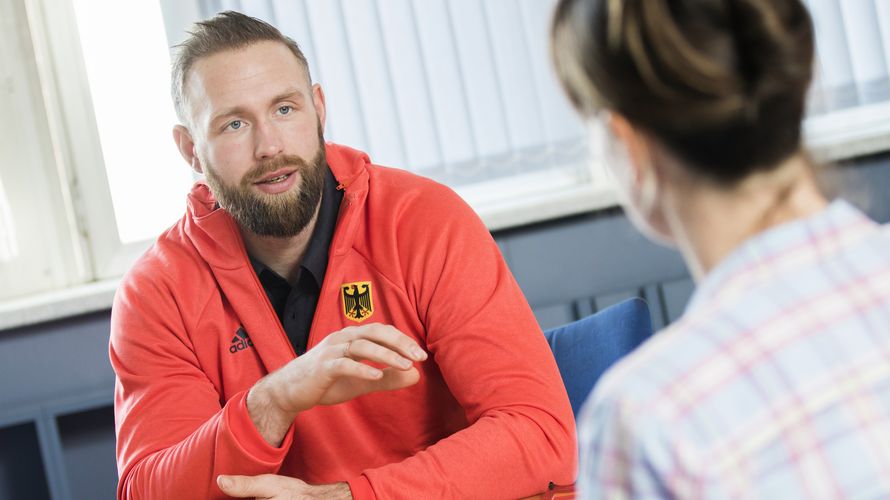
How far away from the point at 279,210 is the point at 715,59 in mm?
1201

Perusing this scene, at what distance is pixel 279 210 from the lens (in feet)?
5.95

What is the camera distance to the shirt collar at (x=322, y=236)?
1822 mm

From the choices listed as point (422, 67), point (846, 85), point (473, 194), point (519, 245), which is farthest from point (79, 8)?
point (846, 85)

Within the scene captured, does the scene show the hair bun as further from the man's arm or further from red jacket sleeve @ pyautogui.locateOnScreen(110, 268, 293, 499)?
red jacket sleeve @ pyautogui.locateOnScreen(110, 268, 293, 499)

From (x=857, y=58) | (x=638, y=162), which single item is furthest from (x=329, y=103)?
(x=638, y=162)

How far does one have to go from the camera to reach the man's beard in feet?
5.98

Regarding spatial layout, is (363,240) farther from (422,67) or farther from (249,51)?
(422,67)

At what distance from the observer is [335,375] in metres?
1.41

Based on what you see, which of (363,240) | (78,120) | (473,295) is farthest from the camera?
(78,120)

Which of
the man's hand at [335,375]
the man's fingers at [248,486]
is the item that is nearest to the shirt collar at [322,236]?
the man's hand at [335,375]

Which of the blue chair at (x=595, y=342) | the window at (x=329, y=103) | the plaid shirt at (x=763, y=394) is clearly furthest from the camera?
the window at (x=329, y=103)

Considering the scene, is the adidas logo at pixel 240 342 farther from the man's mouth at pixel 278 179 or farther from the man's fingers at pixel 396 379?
the man's fingers at pixel 396 379

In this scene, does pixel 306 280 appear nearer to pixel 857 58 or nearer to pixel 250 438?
pixel 250 438

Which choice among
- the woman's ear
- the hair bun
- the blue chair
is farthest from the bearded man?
the hair bun
